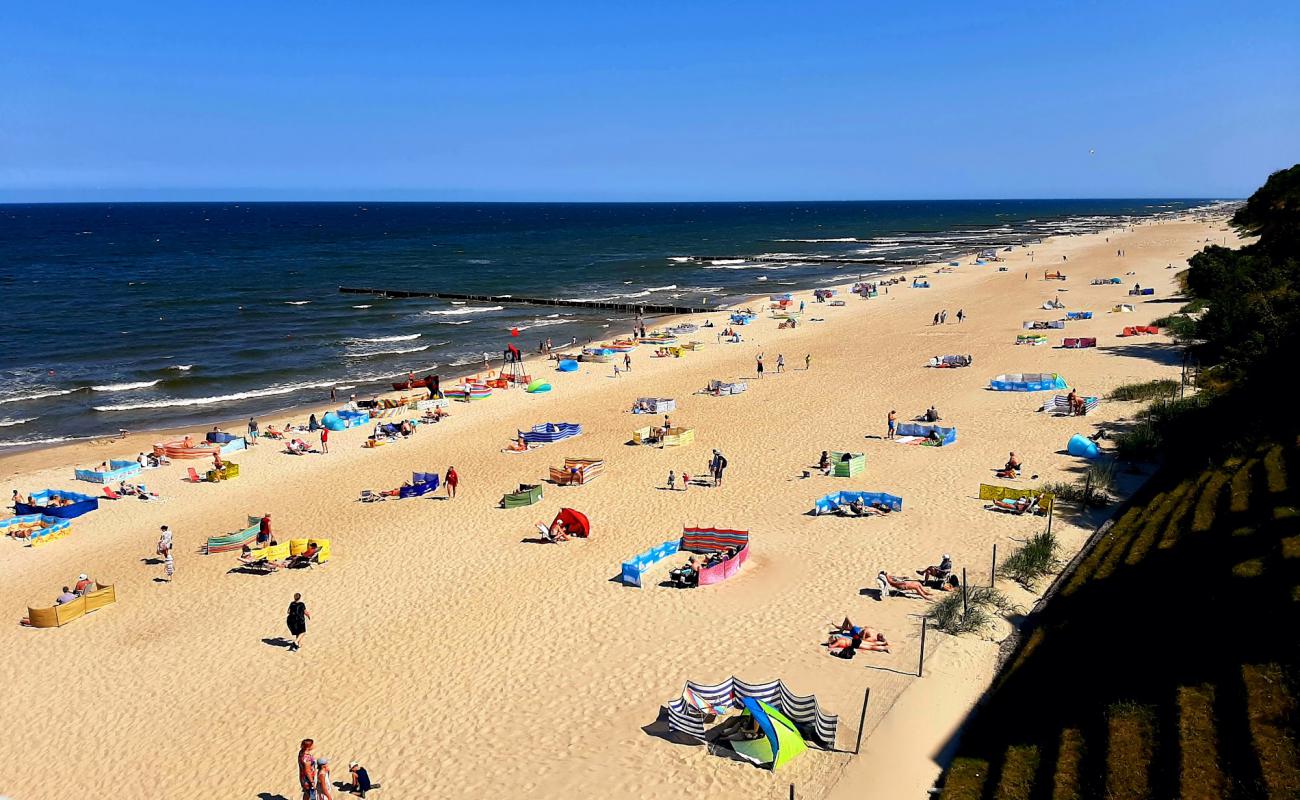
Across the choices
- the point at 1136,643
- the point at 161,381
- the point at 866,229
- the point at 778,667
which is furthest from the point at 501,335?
the point at 866,229

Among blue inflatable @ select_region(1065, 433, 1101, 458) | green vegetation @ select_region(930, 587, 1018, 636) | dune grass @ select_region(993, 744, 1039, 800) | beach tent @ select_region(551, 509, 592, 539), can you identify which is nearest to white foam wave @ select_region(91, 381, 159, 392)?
beach tent @ select_region(551, 509, 592, 539)

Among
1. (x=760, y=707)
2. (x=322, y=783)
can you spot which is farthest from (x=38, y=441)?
(x=760, y=707)

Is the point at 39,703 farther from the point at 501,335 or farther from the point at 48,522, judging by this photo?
the point at 501,335

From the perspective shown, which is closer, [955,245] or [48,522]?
[48,522]

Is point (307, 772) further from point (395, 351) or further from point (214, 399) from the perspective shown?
point (395, 351)

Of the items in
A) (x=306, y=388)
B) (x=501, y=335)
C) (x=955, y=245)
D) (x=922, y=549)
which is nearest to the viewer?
(x=922, y=549)

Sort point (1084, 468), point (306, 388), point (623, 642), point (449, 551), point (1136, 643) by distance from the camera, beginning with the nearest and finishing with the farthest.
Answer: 1. point (1136, 643)
2. point (623, 642)
3. point (449, 551)
4. point (1084, 468)
5. point (306, 388)

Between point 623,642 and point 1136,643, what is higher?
point 1136,643
